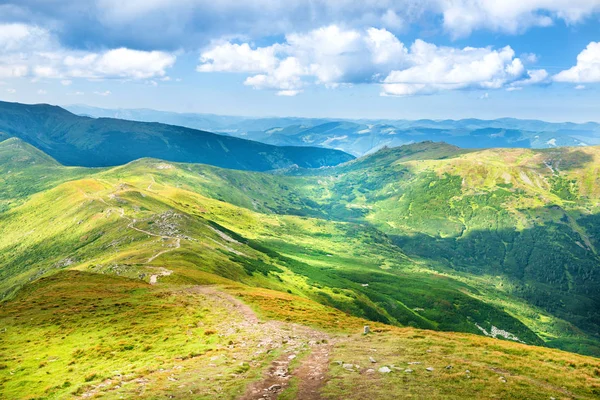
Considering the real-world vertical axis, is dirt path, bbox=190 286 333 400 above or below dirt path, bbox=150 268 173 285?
above

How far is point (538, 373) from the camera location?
3706 centimetres

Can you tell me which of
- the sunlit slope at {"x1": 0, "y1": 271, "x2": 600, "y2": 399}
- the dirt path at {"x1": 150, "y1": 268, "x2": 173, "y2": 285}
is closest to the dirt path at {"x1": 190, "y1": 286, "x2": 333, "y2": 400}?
the sunlit slope at {"x1": 0, "y1": 271, "x2": 600, "y2": 399}

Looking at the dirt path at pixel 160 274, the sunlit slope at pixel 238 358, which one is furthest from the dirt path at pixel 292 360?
the dirt path at pixel 160 274

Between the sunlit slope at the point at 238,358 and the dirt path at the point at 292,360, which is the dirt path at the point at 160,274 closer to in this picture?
the sunlit slope at the point at 238,358

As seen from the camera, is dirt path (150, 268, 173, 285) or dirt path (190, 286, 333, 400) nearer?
dirt path (190, 286, 333, 400)

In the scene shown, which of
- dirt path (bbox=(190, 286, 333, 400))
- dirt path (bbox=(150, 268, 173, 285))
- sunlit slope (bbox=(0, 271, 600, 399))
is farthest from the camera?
dirt path (bbox=(150, 268, 173, 285))

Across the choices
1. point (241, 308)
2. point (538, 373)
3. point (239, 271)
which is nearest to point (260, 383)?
point (538, 373)

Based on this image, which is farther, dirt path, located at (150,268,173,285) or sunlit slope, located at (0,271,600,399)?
dirt path, located at (150,268,173,285)

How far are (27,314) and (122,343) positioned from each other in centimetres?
Answer: 2839

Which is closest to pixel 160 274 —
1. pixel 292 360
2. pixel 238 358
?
pixel 238 358

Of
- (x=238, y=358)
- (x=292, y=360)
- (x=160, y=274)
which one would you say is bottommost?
(x=160, y=274)

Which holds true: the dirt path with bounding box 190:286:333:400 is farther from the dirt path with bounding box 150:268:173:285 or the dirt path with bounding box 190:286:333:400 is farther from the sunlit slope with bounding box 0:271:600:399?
the dirt path with bounding box 150:268:173:285

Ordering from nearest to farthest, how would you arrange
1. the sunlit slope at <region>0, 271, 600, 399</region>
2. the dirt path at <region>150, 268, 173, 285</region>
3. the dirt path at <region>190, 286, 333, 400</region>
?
the dirt path at <region>190, 286, 333, 400</region>, the sunlit slope at <region>0, 271, 600, 399</region>, the dirt path at <region>150, 268, 173, 285</region>

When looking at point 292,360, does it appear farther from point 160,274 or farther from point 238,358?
point 160,274
